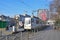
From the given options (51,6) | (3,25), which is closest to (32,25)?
(3,25)

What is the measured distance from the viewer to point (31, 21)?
4322 cm

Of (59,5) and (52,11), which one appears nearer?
(59,5)

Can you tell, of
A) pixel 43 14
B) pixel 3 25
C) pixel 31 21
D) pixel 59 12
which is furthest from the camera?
pixel 59 12

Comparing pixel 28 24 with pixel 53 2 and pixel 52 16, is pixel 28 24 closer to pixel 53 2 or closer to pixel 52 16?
pixel 53 2

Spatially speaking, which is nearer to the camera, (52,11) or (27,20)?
(27,20)

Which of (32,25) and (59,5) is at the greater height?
(59,5)

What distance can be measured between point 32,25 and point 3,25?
16657mm

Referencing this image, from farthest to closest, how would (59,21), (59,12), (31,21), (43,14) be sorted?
(59,21)
(59,12)
(31,21)
(43,14)

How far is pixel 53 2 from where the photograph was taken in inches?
2356

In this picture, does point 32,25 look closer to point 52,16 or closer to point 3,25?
point 3,25

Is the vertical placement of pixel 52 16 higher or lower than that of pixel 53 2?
lower

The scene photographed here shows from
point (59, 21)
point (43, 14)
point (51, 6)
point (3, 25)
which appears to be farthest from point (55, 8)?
point (43, 14)

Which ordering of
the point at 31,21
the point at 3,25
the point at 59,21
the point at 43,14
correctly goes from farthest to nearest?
1. the point at 59,21
2. the point at 3,25
3. the point at 31,21
4. the point at 43,14

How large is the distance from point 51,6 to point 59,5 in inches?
130
